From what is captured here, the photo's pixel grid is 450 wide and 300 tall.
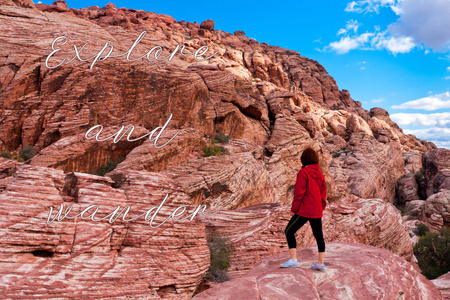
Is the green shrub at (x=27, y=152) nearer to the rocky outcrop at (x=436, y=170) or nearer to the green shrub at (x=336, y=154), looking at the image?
the green shrub at (x=336, y=154)

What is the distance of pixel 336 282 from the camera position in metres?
5.27

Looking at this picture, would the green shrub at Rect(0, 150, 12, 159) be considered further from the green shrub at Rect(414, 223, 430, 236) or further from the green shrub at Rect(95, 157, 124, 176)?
the green shrub at Rect(414, 223, 430, 236)

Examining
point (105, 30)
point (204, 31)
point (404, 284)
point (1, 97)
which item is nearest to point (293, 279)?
point (404, 284)

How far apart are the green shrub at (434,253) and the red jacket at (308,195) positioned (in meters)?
20.4

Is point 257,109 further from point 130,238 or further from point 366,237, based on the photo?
point 130,238

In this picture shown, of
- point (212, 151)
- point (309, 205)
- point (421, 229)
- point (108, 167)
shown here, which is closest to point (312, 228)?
point (309, 205)

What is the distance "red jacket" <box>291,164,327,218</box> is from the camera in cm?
571

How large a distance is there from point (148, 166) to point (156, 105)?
6260 millimetres

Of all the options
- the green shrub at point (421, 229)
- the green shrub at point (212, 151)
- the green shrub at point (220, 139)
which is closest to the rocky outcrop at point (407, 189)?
the green shrub at point (421, 229)

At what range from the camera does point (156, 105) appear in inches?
803

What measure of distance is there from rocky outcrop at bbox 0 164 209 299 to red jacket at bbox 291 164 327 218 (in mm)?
4064

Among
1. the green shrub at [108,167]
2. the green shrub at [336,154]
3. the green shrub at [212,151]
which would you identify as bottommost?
the green shrub at [108,167]

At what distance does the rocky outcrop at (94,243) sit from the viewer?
5.79 metres

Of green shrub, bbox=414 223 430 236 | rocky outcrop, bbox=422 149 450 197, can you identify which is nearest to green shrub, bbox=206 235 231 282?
green shrub, bbox=414 223 430 236
